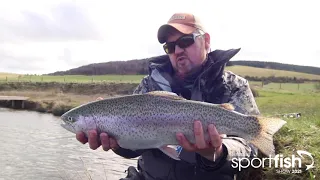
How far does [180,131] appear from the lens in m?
3.46

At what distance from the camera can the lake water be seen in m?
14.3

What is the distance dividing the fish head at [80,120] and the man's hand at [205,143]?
89 centimetres

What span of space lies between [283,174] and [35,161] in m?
13.2

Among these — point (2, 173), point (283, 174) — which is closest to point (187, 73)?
point (283, 174)

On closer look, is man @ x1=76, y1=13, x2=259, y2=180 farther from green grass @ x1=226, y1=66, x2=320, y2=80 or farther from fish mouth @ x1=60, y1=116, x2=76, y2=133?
green grass @ x1=226, y1=66, x2=320, y2=80

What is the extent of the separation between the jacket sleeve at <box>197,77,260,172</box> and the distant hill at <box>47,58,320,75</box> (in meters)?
65.2

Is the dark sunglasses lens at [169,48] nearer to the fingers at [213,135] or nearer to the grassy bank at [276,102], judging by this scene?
the fingers at [213,135]

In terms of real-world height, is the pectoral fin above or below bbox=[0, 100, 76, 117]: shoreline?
above

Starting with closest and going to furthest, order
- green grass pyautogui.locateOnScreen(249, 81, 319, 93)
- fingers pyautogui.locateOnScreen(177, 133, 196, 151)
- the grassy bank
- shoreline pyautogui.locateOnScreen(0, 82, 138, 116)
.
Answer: fingers pyautogui.locateOnScreen(177, 133, 196, 151) < the grassy bank < green grass pyautogui.locateOnScreen(249, 81, 319, 93) < shoreline pyautogui.locateOnScreen(0, 82, 138, 116)

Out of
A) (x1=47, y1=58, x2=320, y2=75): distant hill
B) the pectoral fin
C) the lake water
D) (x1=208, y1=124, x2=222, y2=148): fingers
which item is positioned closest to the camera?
(x1=208, y1=124, x2=222, y2=148): fingers

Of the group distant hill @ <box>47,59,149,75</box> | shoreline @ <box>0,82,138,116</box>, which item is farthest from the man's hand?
distant hill @ <box>47,59,149,75</box>

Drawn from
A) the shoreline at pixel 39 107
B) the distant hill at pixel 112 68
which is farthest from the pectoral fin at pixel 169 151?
the distant hill at pixel 112 68

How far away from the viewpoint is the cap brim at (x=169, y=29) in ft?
14.5

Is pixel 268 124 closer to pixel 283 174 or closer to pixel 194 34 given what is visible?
pixel 194 34
